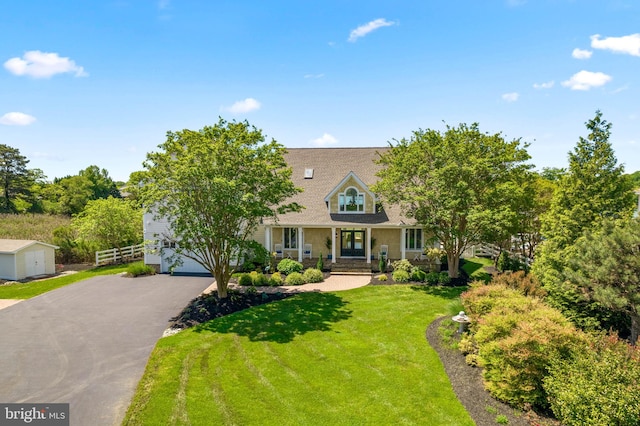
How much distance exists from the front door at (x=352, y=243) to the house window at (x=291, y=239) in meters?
3.60

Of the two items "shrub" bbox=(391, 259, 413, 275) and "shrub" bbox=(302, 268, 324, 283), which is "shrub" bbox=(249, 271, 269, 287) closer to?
"shrub" bbox=(302, 268, 324, 283)

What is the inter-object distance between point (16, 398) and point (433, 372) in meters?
12.0

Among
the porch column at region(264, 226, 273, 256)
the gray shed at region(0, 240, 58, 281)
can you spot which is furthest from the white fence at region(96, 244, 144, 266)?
the porch column at region(264, 226, 273, 256)

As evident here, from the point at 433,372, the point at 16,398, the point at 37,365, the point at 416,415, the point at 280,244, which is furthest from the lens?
the point at 280,244

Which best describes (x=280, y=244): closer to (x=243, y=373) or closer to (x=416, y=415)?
(x=243, y=373)

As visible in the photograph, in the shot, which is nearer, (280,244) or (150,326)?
(150,326)

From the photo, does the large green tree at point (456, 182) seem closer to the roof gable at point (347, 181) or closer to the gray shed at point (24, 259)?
the roof gable at point (347, 181)

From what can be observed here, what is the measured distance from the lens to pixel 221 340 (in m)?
13.8

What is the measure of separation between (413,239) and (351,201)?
18.2ft

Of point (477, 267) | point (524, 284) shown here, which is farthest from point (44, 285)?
point (477, 267)

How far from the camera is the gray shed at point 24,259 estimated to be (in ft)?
82.3

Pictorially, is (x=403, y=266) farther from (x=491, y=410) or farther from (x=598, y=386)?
(x=598, y=386)

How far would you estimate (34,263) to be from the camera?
26.4 metres

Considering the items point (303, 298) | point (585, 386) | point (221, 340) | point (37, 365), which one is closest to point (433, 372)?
point (585, 386)
